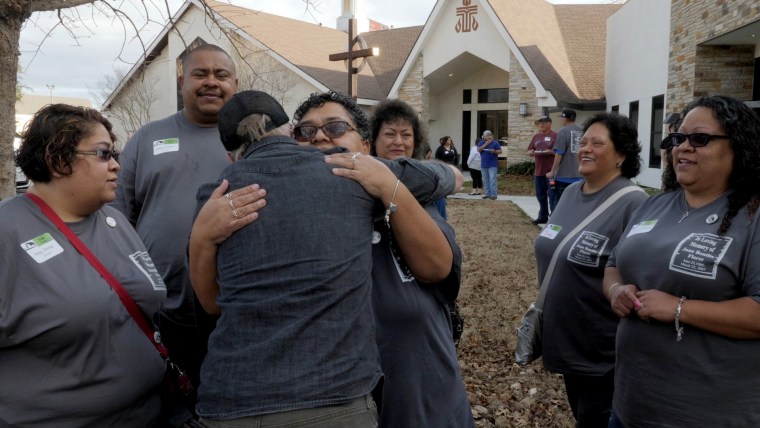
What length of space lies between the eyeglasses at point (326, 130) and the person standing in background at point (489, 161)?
43.8 ft

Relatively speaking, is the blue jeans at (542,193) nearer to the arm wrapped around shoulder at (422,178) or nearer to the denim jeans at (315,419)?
the arm wrapped around shoulder at (422,178)

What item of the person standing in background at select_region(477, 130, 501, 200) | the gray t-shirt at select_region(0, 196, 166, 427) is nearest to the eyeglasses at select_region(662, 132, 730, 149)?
the gray t-shirt at select_region(0, 196, 166, 427)

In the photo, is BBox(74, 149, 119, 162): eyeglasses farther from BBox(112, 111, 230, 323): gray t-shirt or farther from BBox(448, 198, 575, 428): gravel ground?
BBox(448, 198, 575, 428): gravel ground

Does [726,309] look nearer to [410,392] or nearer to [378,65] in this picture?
[410,392]

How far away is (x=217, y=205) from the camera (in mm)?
1784

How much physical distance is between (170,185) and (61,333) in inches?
45.5

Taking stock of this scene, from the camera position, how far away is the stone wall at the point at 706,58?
35.1ft

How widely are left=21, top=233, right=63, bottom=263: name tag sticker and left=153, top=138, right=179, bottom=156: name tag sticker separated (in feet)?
3.38

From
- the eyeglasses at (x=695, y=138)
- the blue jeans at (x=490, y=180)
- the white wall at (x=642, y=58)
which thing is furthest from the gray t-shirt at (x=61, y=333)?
the blue jeans at (x=490, y=180)

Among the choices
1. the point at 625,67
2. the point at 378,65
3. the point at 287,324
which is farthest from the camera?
the point at 378,65

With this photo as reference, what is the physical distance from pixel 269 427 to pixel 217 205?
0.65 m

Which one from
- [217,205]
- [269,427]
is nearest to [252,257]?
[217,205]

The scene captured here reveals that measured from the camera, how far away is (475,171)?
699 inches

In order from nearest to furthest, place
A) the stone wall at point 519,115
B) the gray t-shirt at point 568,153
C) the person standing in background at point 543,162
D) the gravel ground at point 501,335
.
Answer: the gravel ground at point 501,335
the gray t-shirt at point 568,153
the person standing in background at point 543,162
the stone wall at point 519,115
